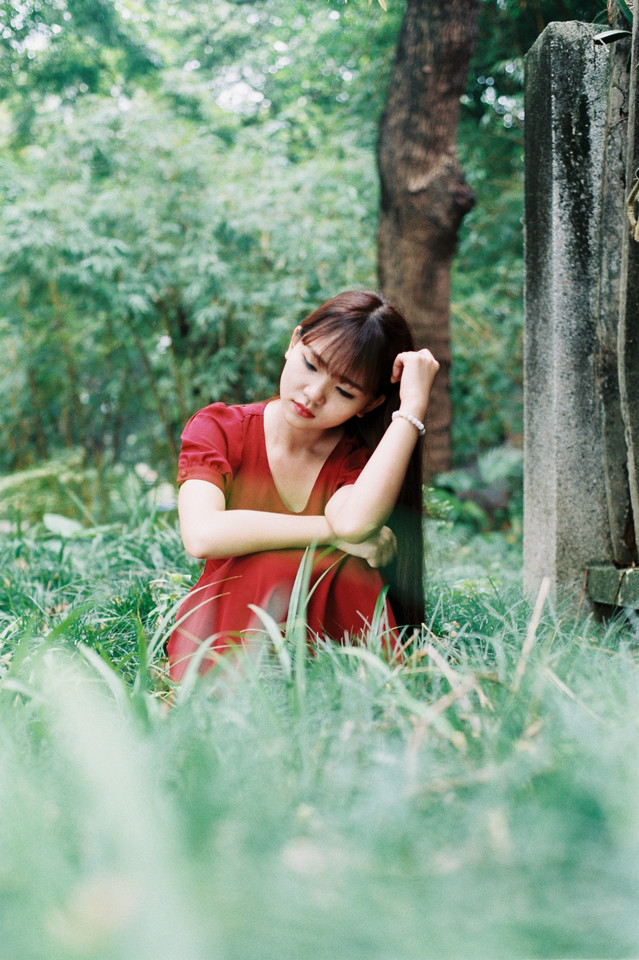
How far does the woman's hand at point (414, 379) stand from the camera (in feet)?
6.06

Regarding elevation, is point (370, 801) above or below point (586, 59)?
below

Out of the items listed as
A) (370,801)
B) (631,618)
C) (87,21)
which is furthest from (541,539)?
A: (87,21)

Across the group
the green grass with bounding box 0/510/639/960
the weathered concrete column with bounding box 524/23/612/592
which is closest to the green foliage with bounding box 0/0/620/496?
the weathered concrete column with bounding box 524/23/612/592

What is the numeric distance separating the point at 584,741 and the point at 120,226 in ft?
16.8

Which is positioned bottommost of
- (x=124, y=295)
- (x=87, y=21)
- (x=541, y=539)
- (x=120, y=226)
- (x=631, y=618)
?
(x=631, y=618)

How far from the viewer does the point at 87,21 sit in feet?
20.1

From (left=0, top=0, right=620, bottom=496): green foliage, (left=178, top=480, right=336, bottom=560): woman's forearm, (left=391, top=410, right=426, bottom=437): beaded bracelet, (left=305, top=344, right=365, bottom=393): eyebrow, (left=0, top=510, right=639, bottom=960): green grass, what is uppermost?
(left=0, top=0, right=620, bottom=496): green foliage

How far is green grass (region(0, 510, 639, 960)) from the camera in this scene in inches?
32.3

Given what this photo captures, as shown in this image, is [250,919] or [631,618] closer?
[250,919]

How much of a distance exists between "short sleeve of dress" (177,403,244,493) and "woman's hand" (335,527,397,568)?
0.35 meters

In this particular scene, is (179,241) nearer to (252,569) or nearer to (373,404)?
(373,404)

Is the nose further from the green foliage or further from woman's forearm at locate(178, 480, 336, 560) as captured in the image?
the green foliage

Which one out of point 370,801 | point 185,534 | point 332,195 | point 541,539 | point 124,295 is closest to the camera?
point 370,801

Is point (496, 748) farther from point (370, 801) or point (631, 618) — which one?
point (631, 618)
